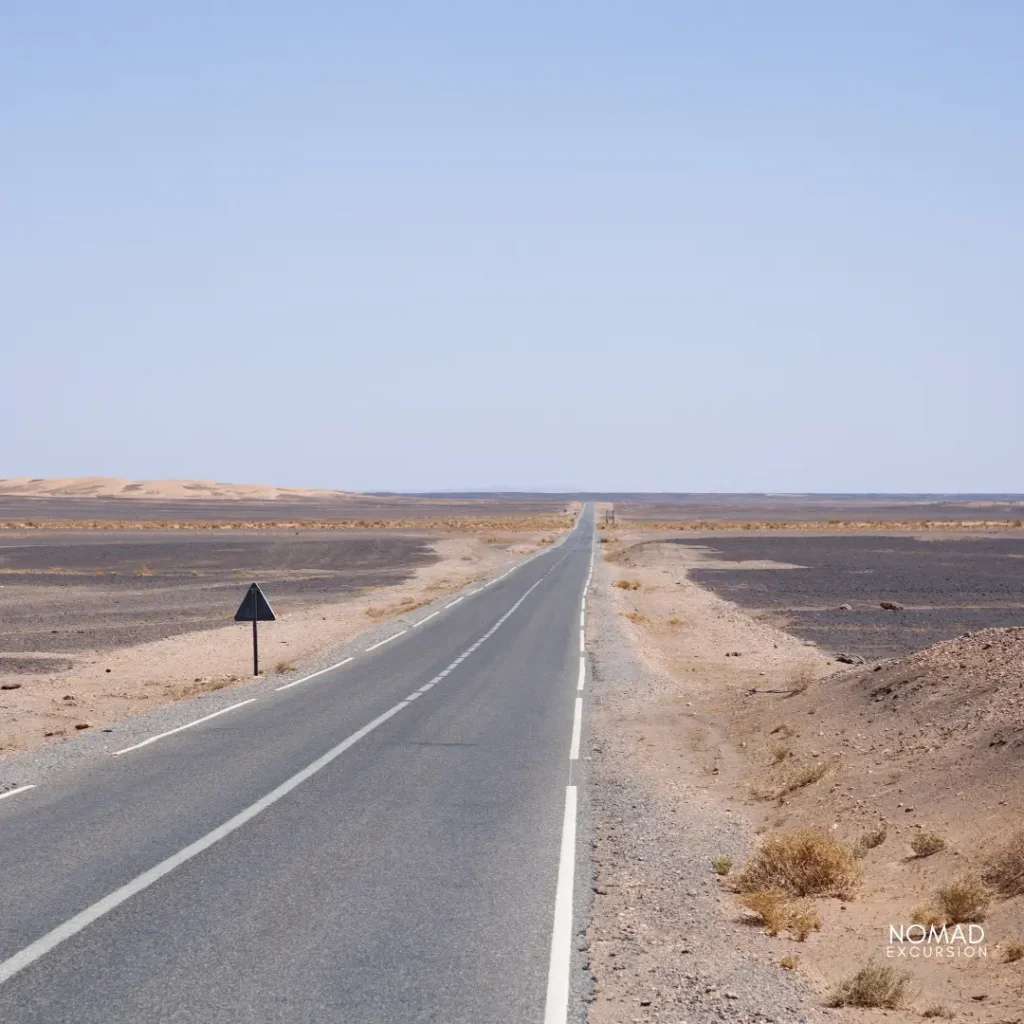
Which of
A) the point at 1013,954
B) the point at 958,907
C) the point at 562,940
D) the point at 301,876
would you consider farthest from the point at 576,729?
the point at 1013,954

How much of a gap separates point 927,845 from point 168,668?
21.4m

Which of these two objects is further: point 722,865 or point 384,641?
point 384,641

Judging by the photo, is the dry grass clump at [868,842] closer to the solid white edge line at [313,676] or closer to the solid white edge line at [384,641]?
the solid white edge line at [313,676]

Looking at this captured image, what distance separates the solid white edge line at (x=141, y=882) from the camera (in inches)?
293

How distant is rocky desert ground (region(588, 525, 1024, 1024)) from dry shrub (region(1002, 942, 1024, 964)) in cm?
2

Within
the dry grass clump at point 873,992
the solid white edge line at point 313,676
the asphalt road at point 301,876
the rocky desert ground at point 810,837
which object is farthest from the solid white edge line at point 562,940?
the solid white edge line at point 313,676

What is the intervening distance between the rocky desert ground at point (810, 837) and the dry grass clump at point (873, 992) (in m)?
0.01

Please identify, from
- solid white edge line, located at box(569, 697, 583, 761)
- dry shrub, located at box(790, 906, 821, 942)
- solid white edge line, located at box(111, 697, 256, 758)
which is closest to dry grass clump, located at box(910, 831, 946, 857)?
dry shrub, located at box(790, 906, 821, 942)

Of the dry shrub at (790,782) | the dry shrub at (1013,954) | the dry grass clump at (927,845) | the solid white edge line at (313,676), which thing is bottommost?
the solid white edge line at (313,676)

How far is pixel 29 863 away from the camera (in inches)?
384

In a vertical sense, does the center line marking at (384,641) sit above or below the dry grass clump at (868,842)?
below

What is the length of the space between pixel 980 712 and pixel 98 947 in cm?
1007

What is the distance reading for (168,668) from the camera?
91.9 feet

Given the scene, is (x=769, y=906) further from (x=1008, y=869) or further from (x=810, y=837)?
(x=1008, y=869)
